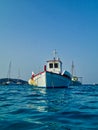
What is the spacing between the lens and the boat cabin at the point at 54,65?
48312 mm

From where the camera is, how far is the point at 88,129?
6.56 metres

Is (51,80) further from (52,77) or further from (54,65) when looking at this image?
(54,65)

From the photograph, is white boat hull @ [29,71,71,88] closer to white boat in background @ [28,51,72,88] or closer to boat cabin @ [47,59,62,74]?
white boat in background @ [28,51,72,88]

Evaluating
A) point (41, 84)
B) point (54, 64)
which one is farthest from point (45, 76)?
point (54, 64)

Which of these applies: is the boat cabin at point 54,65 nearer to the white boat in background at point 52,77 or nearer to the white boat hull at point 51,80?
the white boat in background at point 52,77

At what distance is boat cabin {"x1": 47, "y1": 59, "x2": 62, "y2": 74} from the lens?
159 feet

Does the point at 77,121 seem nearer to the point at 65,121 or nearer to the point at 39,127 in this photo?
the point at 65,121

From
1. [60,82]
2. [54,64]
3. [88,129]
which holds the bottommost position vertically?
[88,129]

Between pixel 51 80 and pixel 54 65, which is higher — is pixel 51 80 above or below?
below

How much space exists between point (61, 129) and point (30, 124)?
3.54ft

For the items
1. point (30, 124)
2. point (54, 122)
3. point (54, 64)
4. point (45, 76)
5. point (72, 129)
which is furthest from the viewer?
point (54, 64)

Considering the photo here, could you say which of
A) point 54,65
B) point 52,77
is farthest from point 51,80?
point 54,65

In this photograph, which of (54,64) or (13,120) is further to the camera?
(54,64)

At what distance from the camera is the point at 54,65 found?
48.6 m
